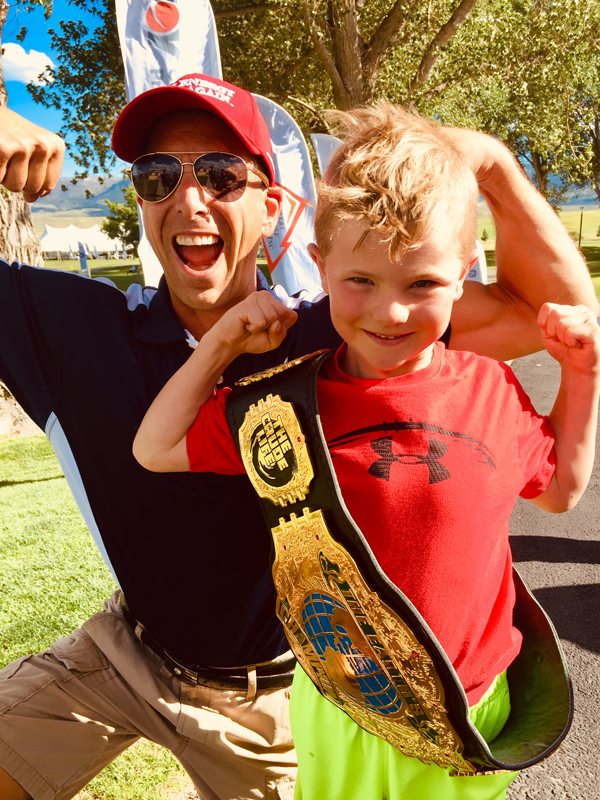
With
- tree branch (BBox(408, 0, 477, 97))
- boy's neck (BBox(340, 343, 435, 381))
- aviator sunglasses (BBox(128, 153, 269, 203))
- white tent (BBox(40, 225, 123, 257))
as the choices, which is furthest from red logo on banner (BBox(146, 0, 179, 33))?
white tent (BBox(40, 225, 123, 257))

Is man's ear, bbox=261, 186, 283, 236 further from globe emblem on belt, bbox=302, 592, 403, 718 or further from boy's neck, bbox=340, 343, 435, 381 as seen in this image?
globe emblem on belt, bbox=302, 592, 403, 718

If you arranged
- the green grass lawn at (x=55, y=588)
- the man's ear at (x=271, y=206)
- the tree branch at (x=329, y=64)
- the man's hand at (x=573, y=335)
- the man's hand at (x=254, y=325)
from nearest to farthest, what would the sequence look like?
Result: the man's hand at (x=573, y=335) → the man's hand at (x=254, y=325) → the man's ear at (x=271, y=206) → the green grass lawn at (x=55, y=588) → the tree branch at (x=329, y=64)

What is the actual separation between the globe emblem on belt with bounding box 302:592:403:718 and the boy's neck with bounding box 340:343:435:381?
0.49 m

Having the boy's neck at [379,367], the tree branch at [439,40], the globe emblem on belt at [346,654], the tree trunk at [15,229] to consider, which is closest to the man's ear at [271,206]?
the boy's neck at [379,367]

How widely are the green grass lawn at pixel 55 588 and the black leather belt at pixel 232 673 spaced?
47.9 inches

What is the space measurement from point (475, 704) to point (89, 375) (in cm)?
129

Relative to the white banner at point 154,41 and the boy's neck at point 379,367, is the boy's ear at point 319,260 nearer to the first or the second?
the boy's neck at point 379,367

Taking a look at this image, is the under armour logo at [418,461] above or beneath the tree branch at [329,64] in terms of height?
beneath

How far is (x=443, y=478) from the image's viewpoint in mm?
1304

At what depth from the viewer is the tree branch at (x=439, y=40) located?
41.4 ft

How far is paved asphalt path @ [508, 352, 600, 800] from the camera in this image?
2873 millimetres

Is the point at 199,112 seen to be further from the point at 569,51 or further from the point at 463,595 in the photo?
the point at 569,51

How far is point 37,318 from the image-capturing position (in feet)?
6.23

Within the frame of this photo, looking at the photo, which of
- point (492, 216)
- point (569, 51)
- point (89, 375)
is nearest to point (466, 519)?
point (492, 216)
